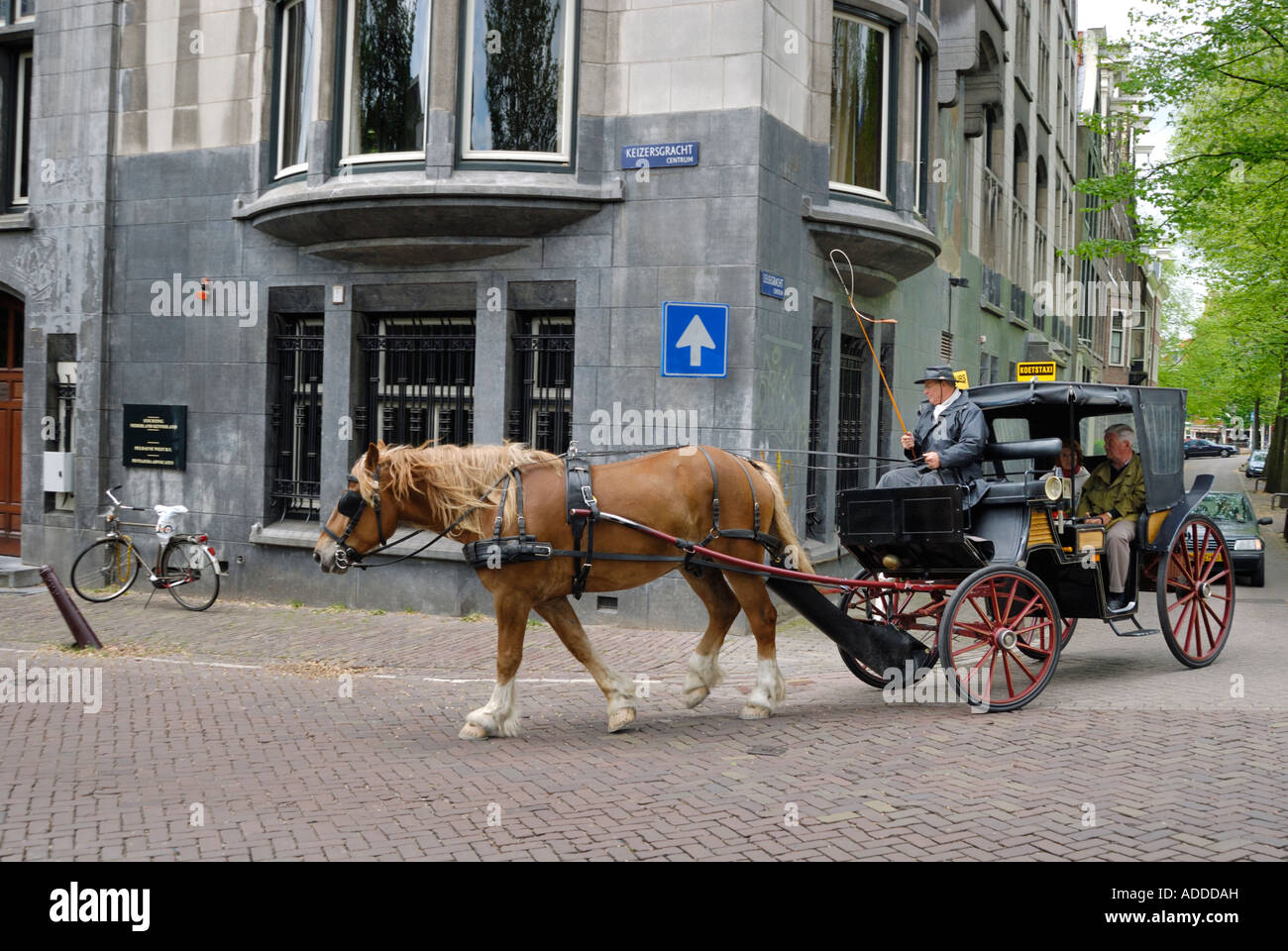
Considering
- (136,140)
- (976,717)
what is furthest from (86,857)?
(136,140)

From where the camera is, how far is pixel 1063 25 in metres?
31.5

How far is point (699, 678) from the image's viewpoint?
786cm

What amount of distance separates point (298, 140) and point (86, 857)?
1027cm

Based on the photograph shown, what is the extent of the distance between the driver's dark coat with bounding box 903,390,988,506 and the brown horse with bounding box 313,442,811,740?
1.37 metres

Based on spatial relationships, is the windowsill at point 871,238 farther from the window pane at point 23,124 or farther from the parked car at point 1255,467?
the parked car at point 1255,467

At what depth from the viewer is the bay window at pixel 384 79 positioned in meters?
12.4

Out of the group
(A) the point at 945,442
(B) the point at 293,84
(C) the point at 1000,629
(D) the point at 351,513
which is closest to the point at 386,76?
(B) the point at 293,84

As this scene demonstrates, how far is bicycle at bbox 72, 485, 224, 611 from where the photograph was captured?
519 inches

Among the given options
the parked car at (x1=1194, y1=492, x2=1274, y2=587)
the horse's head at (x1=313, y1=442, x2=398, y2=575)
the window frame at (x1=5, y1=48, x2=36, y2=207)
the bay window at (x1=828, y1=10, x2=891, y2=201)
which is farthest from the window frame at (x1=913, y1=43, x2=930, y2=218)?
the window frame at (x1=5, y1=48, x2=36, y2=207)

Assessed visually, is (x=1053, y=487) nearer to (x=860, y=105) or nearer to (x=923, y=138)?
(x=860, y=105)

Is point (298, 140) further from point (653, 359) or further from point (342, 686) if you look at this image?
point (342, 686)

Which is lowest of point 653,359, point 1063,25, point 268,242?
point 653,359

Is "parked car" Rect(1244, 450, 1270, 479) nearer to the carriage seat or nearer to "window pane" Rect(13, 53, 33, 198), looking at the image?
the carriage seat

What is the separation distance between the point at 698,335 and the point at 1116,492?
162 inches
